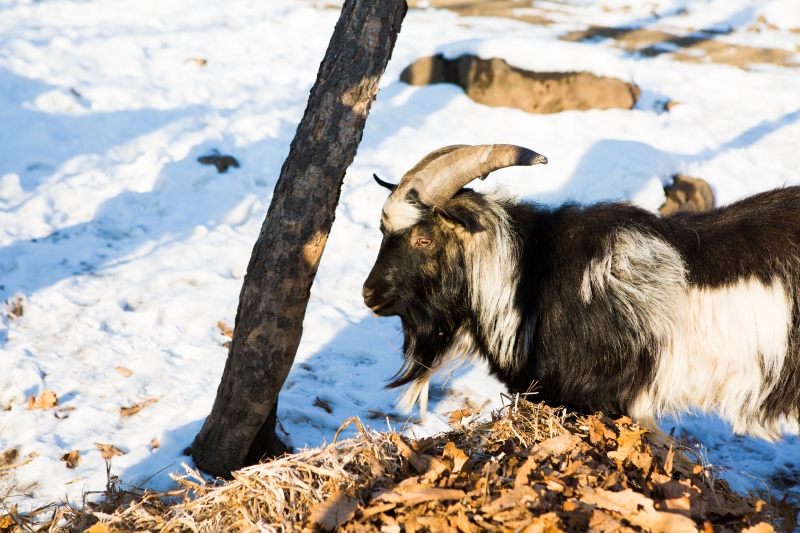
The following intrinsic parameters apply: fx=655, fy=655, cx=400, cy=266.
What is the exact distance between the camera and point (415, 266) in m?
3.18

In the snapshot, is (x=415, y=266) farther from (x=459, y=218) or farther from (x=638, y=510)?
(x=638, y=510)

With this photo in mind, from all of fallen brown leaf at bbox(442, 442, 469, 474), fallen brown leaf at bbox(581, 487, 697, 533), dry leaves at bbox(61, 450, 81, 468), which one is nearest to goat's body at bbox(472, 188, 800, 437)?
fallen brown leaf at bbox(442, 442, 469, 474)

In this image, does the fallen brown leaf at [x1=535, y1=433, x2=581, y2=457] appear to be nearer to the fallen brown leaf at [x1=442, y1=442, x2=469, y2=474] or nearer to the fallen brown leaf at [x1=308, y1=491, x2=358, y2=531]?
the fallen brown leaf at [x1=442, y1=442, x2=469, y2=474]

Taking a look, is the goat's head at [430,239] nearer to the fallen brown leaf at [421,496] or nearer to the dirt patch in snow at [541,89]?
the fallen brown leaf at [421,496]

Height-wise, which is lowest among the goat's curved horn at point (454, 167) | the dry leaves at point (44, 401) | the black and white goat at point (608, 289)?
the dry leaves at point (44, 401)

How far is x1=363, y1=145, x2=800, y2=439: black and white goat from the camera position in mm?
2932

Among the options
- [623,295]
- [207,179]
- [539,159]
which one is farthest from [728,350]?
[207,179]

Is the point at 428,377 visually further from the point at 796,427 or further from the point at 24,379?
the point at 24,379

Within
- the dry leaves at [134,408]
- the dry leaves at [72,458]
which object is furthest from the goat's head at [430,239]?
the dry leaves at [72,458]

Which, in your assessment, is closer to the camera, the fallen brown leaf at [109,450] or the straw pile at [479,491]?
the straw pile at [479,491]

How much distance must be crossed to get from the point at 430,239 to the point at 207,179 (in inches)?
155

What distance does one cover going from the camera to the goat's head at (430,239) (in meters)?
3.09

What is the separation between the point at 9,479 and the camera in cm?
311

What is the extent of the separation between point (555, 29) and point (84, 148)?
8.19m
